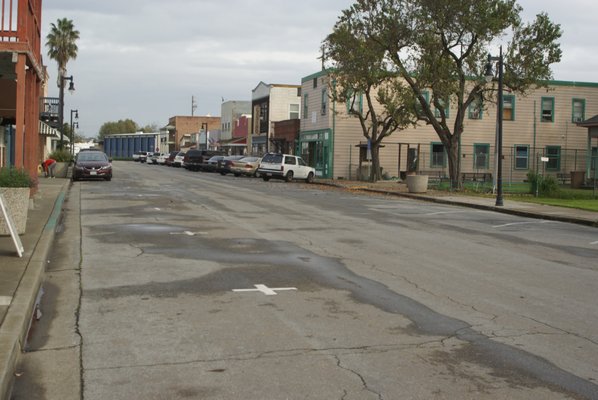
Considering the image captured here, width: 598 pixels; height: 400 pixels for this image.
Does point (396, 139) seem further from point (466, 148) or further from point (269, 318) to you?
point (269, 318)

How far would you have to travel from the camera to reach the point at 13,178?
12.2 meters

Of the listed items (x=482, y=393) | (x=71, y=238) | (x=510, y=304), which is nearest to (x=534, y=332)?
(x=510, y=304)

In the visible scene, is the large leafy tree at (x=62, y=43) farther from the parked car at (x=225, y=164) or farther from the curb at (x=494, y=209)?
the curb at (x=494, y=209)

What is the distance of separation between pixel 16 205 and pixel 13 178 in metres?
0.54

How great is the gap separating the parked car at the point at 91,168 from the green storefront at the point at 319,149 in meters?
17.9

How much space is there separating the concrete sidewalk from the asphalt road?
0.21 m

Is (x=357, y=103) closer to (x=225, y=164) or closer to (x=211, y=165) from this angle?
(x=225, y=164)

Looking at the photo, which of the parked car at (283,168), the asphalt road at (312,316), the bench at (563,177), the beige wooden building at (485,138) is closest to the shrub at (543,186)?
the bench at (563,177)

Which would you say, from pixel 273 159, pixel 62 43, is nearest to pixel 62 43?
pixel 62 43

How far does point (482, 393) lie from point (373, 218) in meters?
13.9

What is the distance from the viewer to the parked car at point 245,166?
48.9 m

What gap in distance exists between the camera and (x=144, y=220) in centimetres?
1642

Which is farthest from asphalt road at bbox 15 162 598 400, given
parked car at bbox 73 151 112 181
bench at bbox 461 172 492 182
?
bench at bbox 461 172 492 182

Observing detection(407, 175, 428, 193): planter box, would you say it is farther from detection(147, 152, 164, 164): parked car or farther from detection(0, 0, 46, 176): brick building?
detection(147, 152, 164, 164): parked car
